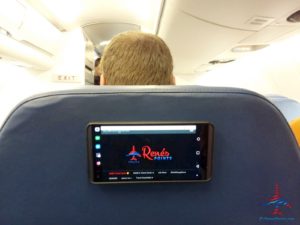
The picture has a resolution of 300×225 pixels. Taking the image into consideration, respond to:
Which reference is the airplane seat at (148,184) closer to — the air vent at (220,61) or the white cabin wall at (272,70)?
the white cabin wall at (272,70)

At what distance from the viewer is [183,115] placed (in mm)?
748

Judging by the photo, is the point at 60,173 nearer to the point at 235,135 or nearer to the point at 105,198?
the point at 105,198

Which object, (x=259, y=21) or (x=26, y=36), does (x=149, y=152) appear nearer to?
(x=259, y=21)

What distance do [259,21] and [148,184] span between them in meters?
2.00

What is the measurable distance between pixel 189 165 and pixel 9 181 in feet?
1.53

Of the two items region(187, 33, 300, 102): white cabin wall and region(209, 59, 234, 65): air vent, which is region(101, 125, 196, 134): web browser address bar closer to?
region(187, 33, 300, 102): white cabin wall

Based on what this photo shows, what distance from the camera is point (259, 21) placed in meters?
2.32

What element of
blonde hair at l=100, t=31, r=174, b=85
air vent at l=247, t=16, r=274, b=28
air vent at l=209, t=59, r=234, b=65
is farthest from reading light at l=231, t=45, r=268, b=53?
blonde hair at l=100, t=31, r=174, b=85

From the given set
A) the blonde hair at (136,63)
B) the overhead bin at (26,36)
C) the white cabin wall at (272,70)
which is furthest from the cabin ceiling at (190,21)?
the blonde hair at (136,63)

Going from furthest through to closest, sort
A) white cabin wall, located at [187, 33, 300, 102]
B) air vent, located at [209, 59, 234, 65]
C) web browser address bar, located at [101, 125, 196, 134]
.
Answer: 1. air vent, located at [209, 59, 234, 65]
2. white cabin wall, located at [187, 33, 300, 102]
3. web browser address bar, located at [101, 125, 196, 134]

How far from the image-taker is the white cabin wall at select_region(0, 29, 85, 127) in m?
3.93

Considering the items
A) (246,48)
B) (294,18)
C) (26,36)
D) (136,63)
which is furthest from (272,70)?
(136,63)

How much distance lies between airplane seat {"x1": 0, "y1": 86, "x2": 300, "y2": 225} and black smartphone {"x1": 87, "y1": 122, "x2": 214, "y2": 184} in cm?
2

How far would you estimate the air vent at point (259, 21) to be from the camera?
2232 mm
